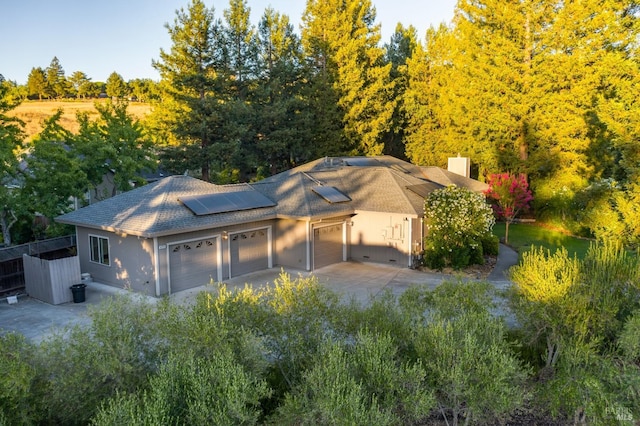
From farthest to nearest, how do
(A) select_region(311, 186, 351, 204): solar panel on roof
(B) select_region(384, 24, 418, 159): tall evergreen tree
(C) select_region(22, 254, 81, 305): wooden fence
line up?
(B) select_region(384, 24, 418, 159): tall evergreen tree, (A) select_region(311, 186, 351, 204): solar panel on roof, (C) select_region(22, 254, 81, 305): wooden fence

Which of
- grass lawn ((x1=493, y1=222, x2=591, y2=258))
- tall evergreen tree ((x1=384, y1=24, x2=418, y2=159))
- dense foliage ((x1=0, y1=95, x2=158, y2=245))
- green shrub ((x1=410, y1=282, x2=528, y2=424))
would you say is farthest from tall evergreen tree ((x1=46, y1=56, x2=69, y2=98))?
green shrub ((x1=410, y1=282, x2=528, y2=424))

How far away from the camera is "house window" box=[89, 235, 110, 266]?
16188mm

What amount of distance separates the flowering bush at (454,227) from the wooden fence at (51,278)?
1294 cm

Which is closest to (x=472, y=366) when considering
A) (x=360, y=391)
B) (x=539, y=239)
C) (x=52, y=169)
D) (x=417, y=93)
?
(x=360, y=391)

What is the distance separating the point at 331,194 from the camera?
65.4 ft

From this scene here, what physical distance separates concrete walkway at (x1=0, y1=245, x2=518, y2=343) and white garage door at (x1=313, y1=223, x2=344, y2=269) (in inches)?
12.6

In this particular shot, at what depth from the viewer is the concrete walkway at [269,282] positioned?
1269 centimetres

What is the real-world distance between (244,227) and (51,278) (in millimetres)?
6582

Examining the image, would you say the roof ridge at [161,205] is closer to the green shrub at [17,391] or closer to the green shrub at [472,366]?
the green shrub at [17,391]

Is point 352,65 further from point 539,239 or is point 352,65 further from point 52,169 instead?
point 52,169

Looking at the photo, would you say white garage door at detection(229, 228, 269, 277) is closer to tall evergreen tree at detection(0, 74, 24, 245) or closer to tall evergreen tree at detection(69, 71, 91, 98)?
tall evergreen tree at detection(0, 74, 24, 245)

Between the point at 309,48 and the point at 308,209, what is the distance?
68.5 ft

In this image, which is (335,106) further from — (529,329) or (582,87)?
(529,329)

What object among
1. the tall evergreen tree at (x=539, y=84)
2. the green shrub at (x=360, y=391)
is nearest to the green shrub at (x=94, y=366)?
the green shrub at (x=360, y=391)
